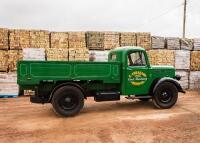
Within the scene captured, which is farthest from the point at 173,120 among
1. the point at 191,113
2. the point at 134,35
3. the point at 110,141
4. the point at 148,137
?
the point at 134,35

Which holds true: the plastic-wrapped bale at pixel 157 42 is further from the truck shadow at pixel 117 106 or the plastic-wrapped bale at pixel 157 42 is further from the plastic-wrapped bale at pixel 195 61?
the truck shadow at pixel 117 106

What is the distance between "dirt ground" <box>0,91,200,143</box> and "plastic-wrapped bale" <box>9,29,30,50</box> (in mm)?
4424

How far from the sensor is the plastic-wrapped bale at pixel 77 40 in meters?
19.1

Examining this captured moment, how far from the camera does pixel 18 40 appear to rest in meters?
18.2

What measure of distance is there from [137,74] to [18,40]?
8301 millimetres

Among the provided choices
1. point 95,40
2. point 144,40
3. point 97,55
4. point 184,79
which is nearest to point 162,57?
point 144,40

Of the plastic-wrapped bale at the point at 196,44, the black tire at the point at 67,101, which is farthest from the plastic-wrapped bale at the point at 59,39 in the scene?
the plastic-wrapped bale at the point at 196,44

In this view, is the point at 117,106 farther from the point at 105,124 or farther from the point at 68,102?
the point at 105,124

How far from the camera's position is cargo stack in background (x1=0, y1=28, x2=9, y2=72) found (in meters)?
17.7

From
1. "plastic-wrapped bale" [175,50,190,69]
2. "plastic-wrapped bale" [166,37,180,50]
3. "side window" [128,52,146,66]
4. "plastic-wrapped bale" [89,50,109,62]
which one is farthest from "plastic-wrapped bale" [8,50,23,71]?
"plastic-wrapped bale" [175,50,190,69]

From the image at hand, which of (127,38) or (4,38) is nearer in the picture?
(4,38)

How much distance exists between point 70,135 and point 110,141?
4.23ft

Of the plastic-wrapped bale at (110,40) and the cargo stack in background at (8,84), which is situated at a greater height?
the plastic-wrapped bale at (110,40)

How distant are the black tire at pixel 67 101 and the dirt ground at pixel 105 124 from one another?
0.29 meters
